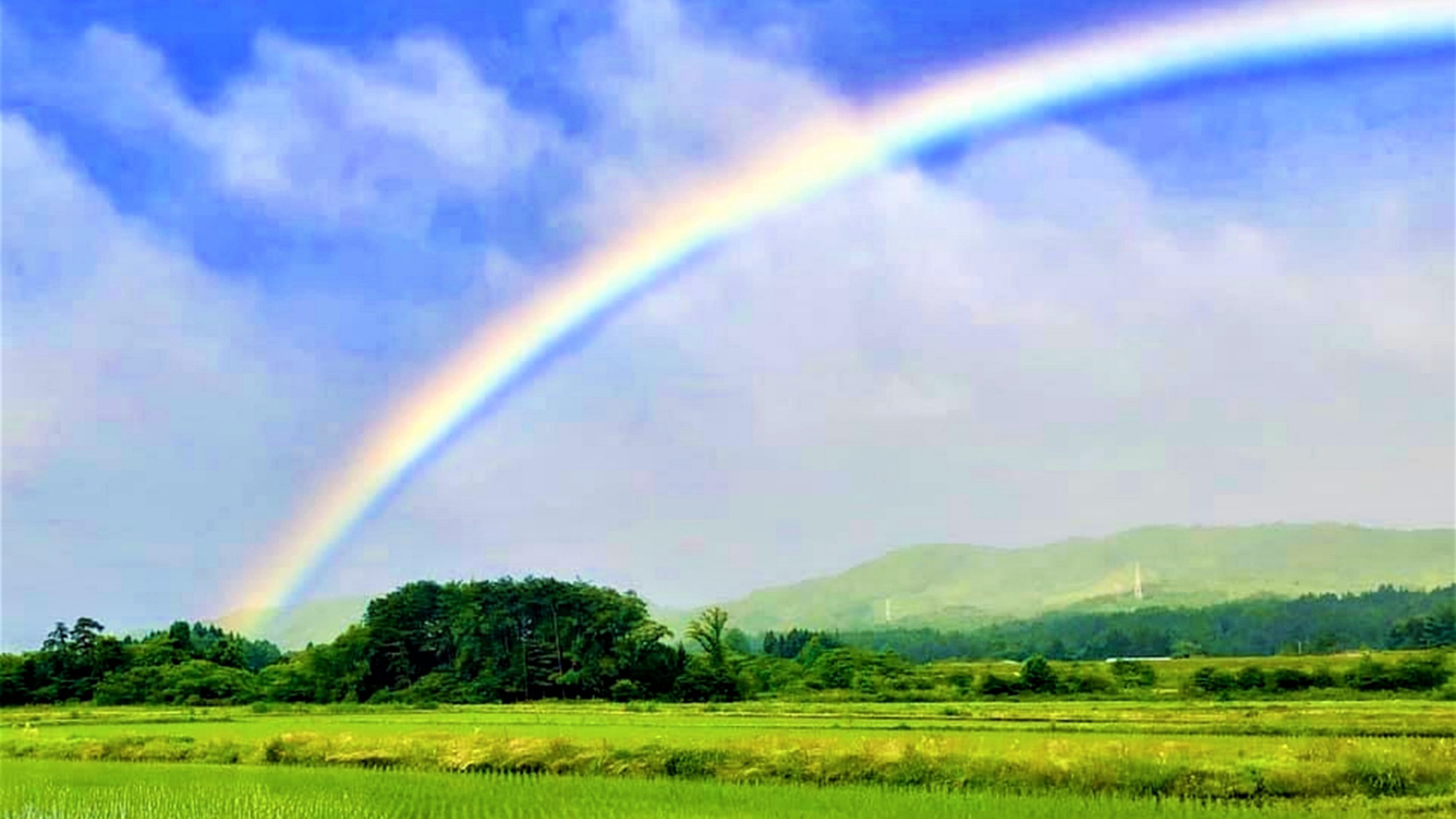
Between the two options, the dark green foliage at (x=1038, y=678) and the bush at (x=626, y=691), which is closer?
the dark green foliage at (x=1038, y=678)

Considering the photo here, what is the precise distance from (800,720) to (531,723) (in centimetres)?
744

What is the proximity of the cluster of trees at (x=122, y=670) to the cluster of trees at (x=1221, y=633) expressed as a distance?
171 ft

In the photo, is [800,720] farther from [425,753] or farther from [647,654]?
[647,654]

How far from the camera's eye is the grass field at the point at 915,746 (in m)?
14.7

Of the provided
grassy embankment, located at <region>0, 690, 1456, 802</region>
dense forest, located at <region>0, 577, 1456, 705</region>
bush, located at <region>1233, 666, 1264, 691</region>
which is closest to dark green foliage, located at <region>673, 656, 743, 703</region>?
dense forest, located at <region>0, 577, 1456, 705</region>

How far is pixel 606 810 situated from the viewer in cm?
1393

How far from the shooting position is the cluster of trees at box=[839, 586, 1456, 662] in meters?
106

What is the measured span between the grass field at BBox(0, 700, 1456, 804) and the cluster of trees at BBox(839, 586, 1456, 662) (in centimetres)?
6383

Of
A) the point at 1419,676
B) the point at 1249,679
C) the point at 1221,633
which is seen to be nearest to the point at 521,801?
the point at 1249,679

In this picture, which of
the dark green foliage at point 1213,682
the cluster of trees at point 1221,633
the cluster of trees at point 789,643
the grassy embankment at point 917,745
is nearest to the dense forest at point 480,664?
the dark green foliage at point 1213,682

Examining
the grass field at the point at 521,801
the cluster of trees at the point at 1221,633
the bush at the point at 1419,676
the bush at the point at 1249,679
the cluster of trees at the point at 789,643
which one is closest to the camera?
the grass field at the point at 521,801

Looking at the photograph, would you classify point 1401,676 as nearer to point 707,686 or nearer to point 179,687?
point 707,686

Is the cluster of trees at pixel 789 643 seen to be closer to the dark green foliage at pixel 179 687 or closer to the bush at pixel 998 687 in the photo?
the bush at pixel 998 687

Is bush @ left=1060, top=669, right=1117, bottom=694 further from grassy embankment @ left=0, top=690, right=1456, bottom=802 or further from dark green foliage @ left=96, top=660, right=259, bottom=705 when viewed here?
dark green foliage @ left=96, top=660, right=259, bottom=705
